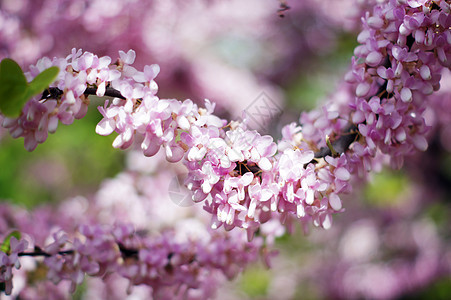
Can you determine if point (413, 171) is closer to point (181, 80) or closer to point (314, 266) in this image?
point (314, 266)

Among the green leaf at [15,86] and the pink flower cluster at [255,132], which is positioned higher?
the green leaf at [15,86]

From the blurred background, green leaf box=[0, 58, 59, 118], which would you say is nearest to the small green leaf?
green leaf box=[0, 58, 59, 118]

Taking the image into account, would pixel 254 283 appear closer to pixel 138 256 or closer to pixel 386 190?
pixel 386 190

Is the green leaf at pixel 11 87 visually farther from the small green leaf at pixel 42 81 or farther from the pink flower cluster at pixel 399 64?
→ the pink flower cluster at pixel 399 64

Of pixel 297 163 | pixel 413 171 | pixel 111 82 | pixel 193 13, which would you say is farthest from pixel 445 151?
pixel 111 82

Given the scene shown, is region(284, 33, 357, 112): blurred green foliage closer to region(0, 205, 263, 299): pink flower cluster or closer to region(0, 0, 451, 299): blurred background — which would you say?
region(0, 0, 451, 299): blurred background

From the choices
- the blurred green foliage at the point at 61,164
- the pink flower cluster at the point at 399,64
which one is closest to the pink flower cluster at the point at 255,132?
the pink flower cluster at the point at 399,64

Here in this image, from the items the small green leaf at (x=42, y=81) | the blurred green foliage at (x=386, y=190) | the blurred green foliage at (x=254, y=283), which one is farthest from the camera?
the blurred green foliage at (x=254, y=283)
